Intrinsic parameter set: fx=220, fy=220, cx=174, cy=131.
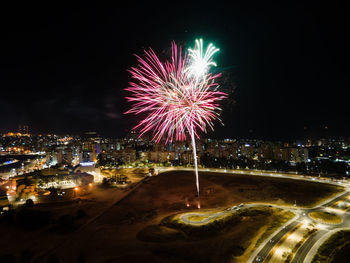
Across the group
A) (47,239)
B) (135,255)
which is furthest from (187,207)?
(47,239)

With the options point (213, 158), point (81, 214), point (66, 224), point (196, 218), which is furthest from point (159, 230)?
point (213, 158)

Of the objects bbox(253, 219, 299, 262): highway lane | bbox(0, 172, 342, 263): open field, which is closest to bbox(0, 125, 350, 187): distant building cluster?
bbox(0, 172, 342, 263): open field

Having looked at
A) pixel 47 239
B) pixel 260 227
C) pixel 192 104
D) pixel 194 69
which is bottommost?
pixel 47 239

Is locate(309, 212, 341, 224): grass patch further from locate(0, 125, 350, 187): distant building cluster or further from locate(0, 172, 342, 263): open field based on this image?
locate(0, 125, 350, 187): distant building cluster

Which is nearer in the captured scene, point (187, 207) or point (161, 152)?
point (187, 207)

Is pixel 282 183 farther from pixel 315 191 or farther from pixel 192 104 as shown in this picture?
pixel 192 104

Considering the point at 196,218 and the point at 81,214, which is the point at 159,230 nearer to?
the point at 196,218

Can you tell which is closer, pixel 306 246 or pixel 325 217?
pixel 306 246
